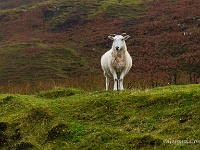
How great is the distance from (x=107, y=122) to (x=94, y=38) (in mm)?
42298

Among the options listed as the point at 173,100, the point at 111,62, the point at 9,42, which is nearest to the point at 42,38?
the point at 9,42

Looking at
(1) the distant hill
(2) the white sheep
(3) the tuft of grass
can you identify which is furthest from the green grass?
(1) the distant hill

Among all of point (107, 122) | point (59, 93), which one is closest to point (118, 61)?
point (59, 93)

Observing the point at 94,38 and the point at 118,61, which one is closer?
the point at 118,61

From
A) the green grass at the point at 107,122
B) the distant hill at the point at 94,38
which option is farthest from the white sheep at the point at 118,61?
the distant hill at the point at 94,38

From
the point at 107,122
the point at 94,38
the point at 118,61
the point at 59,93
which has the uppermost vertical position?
the point at 118,61

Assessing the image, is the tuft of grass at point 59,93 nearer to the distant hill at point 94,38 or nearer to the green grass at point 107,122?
the green grass at point 107,122

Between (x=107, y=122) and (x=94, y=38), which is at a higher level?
(x=107, y=122)

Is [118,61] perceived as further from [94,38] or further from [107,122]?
[94,38]

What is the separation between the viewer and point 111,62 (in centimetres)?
1542

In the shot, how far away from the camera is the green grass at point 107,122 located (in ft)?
31.0

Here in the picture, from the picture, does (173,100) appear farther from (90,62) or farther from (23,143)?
(90,62)

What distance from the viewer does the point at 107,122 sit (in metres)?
11.1

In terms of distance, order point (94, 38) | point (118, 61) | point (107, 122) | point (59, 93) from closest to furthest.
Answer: point (107, 122) → point (118, 61) → point (59, 93) → point (94, 38)
